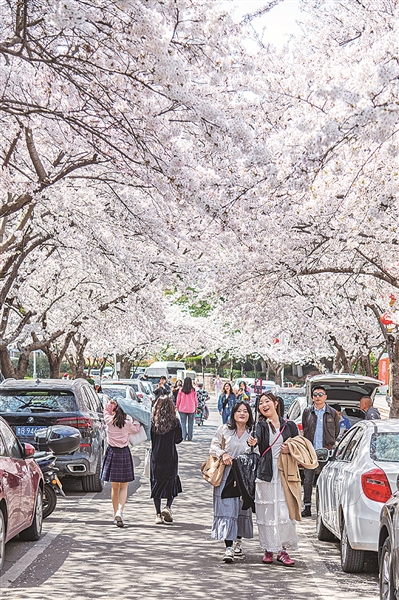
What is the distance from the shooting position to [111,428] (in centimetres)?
1237

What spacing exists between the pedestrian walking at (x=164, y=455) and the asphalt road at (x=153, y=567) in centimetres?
35

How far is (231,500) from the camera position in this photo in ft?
31.9

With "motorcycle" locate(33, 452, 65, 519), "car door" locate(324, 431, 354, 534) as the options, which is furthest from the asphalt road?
"car door" locate(324, 431, 354, 534)

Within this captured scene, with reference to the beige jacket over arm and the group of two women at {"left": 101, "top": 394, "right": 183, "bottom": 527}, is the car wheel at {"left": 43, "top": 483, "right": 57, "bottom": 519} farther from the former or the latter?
the beige jacket over arm

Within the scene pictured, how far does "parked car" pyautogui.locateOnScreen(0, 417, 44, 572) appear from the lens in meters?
8.84

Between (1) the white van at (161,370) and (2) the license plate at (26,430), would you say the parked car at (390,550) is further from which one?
(1) the white van at (161,370)

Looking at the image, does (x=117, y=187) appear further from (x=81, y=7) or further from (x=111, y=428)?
(x=81, y=7)

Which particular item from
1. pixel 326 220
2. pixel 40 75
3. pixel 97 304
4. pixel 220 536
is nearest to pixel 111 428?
pixel 220 536

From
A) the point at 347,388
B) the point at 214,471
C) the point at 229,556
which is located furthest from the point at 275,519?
the point at 347,388

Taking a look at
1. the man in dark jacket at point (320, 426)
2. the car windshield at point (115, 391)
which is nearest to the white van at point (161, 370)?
Result: the car windshield at point (115, 391)

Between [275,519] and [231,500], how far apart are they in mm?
549

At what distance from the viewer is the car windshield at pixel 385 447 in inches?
352

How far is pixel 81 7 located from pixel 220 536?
517cm

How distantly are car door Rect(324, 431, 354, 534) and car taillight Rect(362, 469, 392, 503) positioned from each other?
1079 millimetres
